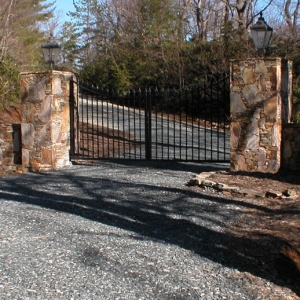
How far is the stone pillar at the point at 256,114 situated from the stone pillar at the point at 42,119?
3414mm

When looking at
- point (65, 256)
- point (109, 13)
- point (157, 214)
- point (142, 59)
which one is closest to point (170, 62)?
Answer: point (142, 59)

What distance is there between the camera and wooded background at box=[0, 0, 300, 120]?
64.6 ft

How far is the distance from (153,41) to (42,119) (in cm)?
1594

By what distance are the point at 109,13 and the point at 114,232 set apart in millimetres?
29198

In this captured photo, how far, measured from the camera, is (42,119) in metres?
10.4

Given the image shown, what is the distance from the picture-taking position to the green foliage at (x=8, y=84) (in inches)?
648

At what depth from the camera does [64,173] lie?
9969mm

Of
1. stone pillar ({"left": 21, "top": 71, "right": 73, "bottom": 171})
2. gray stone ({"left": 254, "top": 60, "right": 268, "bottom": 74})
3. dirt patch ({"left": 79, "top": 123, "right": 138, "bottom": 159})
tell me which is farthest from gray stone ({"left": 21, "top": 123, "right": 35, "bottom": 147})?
gray stone ({"left": 254, "top": 60, "right": 268, "bottom": 74})

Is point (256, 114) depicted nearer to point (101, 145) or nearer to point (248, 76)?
point (248, 76)

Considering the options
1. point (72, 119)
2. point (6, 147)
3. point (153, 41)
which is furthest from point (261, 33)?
point (153, 41)

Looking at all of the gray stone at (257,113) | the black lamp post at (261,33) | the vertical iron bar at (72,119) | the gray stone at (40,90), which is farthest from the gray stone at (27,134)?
the black lamp post at (261,33)

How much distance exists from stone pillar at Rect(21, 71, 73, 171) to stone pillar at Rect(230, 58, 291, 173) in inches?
134

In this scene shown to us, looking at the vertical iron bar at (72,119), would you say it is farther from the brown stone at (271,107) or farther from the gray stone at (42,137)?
the brown stone at (271,107)

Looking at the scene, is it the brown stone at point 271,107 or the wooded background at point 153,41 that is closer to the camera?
the brown stone at point 271,107
